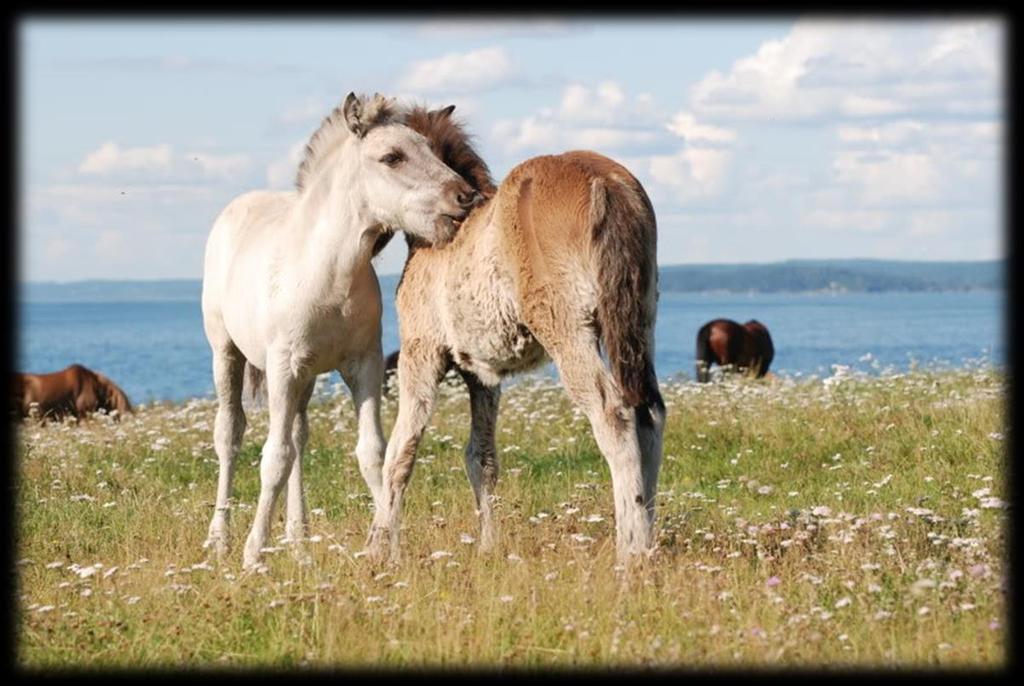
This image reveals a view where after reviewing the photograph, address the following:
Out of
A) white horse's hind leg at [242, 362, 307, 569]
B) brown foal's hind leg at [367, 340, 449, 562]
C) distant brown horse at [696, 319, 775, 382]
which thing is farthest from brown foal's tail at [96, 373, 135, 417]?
brown foal's hind leg at [367, 340, 449, 562]

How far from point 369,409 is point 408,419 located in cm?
34

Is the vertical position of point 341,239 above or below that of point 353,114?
below

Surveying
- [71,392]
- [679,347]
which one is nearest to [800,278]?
[679,347]

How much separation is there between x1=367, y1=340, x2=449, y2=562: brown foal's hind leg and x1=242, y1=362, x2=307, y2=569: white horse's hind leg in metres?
0.64

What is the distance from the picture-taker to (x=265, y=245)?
8.21 m

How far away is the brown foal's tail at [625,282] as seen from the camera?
6.55 m

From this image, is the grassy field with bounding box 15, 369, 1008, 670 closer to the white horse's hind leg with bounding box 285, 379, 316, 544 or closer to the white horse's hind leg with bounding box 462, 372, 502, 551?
the white horse's hind leg with bounding box 285, 379, 316, 544

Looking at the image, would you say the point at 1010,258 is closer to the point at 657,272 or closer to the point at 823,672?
the point at 823,672

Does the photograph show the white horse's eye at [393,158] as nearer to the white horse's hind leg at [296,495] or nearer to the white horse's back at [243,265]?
the white horse's back at [243,265]

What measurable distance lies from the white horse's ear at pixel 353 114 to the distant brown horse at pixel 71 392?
1243 cm

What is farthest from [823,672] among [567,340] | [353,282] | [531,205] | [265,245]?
[265,245]

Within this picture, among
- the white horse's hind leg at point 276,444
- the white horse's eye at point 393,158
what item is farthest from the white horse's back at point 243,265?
the white horse's eye at point 393,158

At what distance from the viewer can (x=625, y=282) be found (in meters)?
6.57

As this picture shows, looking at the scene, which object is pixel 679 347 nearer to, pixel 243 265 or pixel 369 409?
pixel 243 265
